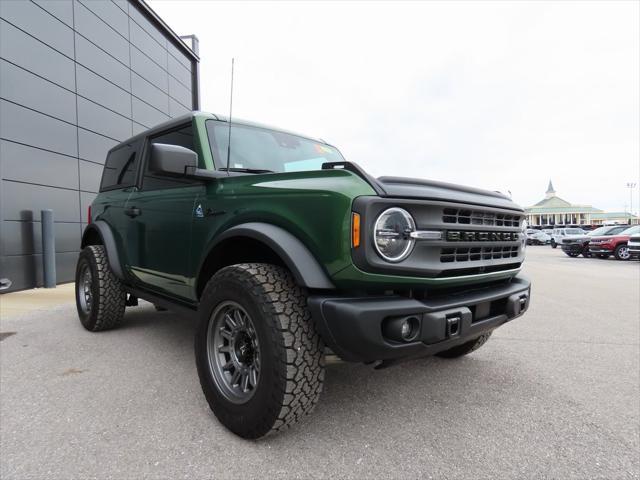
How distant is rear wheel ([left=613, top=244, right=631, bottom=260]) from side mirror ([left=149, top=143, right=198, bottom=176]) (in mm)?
19088

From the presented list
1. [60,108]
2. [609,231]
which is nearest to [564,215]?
[609,231]

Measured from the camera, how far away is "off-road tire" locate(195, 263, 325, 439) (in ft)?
5.90

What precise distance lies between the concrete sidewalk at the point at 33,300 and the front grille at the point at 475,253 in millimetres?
5530

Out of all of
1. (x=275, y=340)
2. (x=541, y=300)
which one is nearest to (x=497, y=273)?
(x=275, y=340)

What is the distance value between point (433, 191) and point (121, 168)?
3497 millimetres

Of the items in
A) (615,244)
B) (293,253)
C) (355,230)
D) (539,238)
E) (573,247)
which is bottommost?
(573,247)

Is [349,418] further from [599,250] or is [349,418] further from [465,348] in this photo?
[599,250]

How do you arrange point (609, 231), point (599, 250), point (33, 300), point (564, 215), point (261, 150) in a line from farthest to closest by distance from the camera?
point (564, 215) → point (609, 231) → point (599, 250) → point (33, 300) → point (261, 150)

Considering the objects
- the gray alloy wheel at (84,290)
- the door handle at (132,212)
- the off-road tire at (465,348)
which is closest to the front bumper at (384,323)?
the off-road tire at (465,348)

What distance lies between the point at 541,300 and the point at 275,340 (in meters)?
5.81

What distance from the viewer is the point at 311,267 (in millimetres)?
1852

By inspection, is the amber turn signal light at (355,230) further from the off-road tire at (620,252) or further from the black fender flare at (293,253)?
the off-road tire at (620,252)

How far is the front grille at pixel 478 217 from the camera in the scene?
1.99 m

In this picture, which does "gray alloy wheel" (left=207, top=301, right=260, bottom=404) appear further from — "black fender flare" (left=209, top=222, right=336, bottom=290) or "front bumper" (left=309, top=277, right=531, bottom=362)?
"front bumper" (left=309, top=277, right=531, bottom=362)
